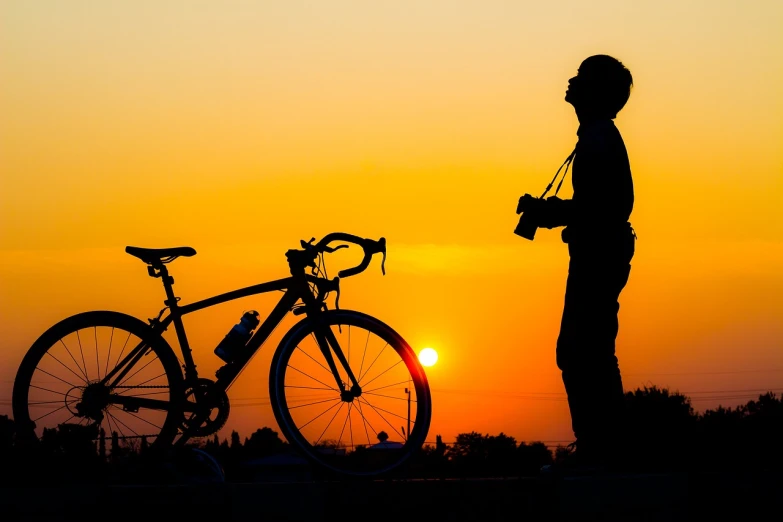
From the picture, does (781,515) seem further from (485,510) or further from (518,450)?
(518,450)

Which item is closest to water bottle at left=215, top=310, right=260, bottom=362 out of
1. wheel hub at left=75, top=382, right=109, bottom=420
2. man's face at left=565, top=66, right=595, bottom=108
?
wheel hub at left=75, top=382, right=109, bottom=420

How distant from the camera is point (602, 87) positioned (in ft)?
23.7

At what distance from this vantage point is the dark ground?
587cm

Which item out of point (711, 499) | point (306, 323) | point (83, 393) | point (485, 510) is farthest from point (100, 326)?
point (711, 499)

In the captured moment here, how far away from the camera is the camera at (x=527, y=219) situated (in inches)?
287

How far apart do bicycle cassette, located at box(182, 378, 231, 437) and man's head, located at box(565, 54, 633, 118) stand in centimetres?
286

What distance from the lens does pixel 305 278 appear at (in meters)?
7.17

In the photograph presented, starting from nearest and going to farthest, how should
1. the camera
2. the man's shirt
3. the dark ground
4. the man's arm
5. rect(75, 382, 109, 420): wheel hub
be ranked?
the dark ground
the man's shirt
the man's arm
the camera
rect(75, 382, 109, 420): wheel hub

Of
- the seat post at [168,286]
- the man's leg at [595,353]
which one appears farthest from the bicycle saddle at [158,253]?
the man's leg at [595,353]

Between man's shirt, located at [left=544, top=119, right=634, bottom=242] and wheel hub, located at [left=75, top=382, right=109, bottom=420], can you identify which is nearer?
man's shirt, located at [left=544, top=119, right=634, bottom=242]

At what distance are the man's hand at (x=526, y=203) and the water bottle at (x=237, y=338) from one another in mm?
1785

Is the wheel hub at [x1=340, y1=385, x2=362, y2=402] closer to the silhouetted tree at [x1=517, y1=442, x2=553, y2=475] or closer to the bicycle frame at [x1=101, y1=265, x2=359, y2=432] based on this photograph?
the bicycle frame at [x1=101, y1=265, x2=359, y2=432]

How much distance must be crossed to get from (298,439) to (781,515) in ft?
8.96

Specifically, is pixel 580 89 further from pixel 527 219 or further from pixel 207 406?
pixel 207 406
